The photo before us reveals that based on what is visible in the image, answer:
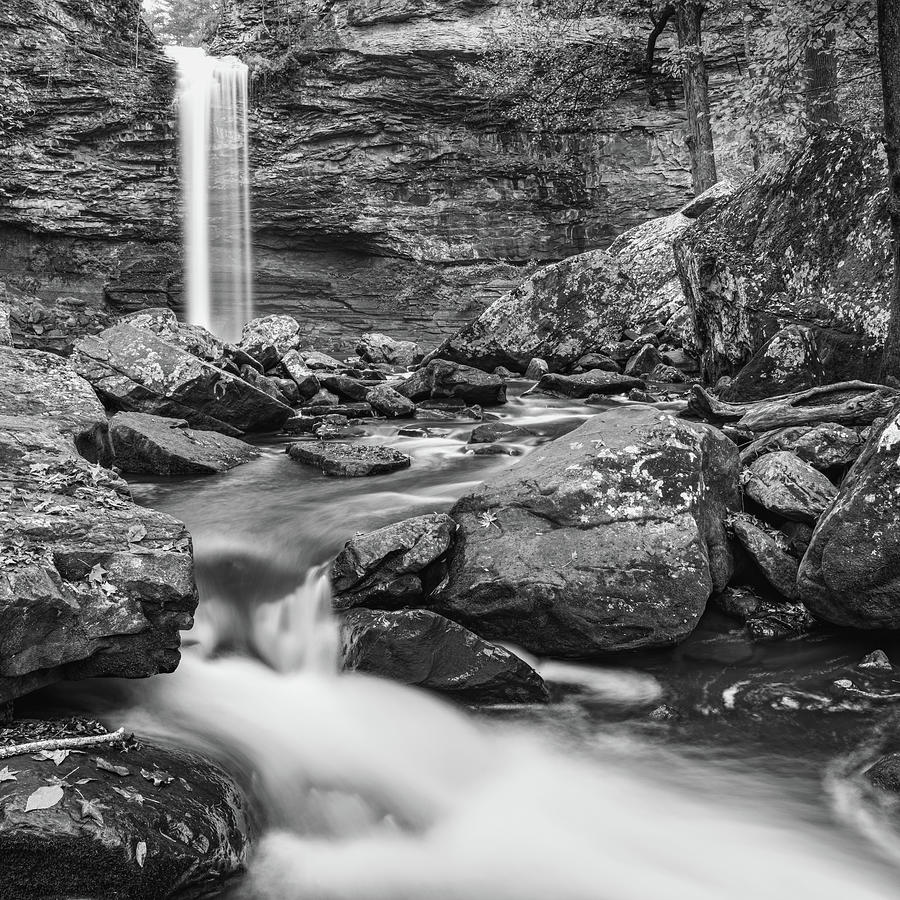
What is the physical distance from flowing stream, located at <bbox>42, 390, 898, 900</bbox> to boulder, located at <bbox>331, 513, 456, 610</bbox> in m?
0.25

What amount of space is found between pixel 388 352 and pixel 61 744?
16.7 m

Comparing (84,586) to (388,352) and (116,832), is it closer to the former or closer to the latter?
(116,832)

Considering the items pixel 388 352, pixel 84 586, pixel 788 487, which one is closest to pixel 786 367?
pixel 788 487

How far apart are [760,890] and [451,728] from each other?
1.66 m

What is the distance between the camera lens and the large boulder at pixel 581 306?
14375mm

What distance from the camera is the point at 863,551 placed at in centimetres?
434

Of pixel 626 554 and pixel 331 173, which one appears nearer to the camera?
pixel 626 554

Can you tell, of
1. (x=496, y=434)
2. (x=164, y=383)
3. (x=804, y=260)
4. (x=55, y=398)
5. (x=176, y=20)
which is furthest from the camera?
(x=176, y=20)

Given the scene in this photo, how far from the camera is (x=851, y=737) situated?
12.8ft

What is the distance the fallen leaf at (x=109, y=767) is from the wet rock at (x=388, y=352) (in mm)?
15793

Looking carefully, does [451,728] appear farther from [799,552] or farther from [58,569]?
[799,552]

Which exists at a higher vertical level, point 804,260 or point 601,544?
point 804,260

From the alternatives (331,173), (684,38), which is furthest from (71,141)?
(684,38)

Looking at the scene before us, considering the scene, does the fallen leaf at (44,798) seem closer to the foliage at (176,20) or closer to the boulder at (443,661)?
the boulder at (443,661)
